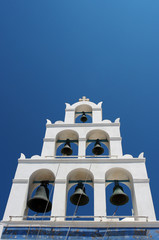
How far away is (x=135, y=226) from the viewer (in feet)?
27.6

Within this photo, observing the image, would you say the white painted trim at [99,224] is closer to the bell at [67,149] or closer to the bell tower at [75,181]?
the bell tower at [75,181]

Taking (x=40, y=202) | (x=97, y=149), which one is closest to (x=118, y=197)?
(x=40, y=202)

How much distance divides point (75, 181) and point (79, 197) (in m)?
0.87

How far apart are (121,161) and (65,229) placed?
3836mm

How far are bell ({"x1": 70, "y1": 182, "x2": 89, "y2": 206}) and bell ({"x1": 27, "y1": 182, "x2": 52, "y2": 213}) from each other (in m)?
0.92

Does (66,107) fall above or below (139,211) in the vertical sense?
above

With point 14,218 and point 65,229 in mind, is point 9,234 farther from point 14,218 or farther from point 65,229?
point 65,229

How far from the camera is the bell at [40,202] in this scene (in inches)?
382

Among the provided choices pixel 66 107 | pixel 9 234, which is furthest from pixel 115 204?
pixel 66 107

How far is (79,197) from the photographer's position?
10.1 meters

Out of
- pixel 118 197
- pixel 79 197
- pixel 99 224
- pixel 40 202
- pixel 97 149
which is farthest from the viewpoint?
pixel 97 149

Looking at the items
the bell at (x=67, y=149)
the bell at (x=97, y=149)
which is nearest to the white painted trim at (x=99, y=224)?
the bell at (x=67, y=149)

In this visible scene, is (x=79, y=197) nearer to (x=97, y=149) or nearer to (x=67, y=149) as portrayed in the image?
(x=67, y=149)

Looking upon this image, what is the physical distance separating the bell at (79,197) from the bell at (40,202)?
0.92m
